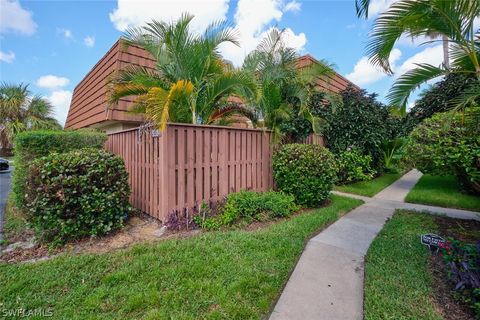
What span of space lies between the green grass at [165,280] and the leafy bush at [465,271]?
1.48m

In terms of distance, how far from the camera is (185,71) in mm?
4691

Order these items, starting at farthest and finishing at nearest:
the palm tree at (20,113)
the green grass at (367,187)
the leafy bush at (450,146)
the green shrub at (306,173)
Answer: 1. the palm tree at (20,113)
2. the green grass at (367,187)
3. the green shrub at (306,173)
4. the leafy bush at (450,146)

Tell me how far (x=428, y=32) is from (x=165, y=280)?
4162 mm

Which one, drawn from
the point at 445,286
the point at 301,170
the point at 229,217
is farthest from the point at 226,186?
the point at 445,286

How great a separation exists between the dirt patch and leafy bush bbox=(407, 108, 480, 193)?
81 cm

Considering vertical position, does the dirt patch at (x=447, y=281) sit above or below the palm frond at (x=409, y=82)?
below

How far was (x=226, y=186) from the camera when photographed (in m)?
4.62

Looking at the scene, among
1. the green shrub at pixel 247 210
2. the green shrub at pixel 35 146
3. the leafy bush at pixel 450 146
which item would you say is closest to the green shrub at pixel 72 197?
the green shrub at pixel 247 210

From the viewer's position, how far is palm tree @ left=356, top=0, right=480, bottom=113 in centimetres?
241

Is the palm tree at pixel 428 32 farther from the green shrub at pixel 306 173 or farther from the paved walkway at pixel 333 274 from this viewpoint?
the paved walkway at pixel 333 274

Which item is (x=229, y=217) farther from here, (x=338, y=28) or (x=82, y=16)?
(x=82, y=16)

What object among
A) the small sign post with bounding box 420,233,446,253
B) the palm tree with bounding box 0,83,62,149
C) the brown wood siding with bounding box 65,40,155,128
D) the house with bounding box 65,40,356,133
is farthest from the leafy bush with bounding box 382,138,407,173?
the palm tree with bounding box 0,83,62,149

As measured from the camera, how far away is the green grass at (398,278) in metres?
1.92

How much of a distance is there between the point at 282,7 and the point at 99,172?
603cm
